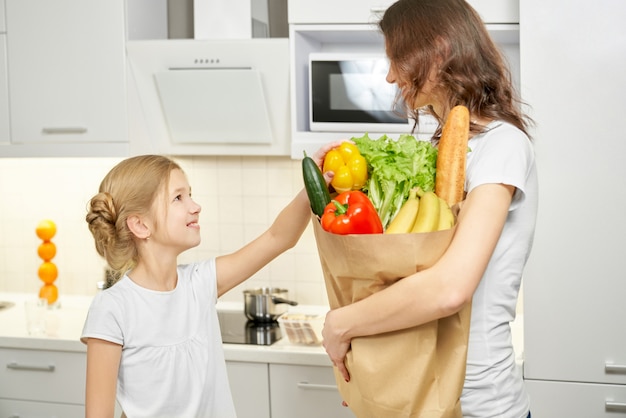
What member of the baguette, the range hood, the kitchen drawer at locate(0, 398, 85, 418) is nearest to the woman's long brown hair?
the baguette

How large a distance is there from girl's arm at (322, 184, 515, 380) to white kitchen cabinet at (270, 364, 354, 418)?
1.21m

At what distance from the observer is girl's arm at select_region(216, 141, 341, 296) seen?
5.47 feet

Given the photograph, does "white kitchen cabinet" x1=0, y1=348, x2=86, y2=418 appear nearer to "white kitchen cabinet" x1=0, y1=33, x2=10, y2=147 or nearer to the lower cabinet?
the lower cabinet

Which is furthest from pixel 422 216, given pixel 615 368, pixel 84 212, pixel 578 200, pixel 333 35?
pixel 84 212

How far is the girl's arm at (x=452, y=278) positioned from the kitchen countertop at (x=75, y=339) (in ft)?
3.89

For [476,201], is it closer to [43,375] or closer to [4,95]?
[43,375]

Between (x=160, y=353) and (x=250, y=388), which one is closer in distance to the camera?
(x=160, y=353)

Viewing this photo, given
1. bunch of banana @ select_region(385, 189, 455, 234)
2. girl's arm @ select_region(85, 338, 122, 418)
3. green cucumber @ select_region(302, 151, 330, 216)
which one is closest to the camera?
bunch of banana @ select_region(385, 189, 455, 234)

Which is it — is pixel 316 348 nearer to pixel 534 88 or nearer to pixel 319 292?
pixel 319 292

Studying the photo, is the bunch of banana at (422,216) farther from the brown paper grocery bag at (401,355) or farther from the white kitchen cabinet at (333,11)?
the white kitchen cabinet at (333,11)

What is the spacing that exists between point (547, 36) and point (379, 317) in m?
1.20

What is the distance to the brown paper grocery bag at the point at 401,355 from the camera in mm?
1224

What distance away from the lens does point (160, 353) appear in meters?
1.64

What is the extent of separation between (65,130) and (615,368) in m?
1.88
